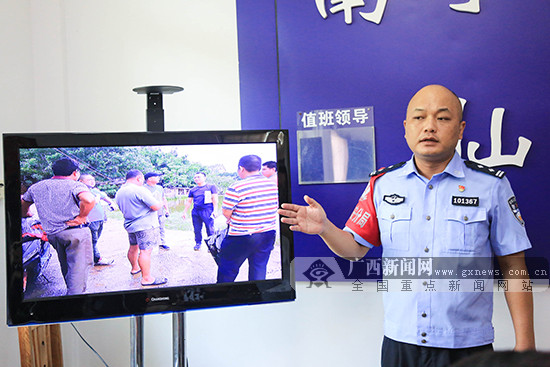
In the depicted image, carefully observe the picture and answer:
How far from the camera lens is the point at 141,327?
2.28 meters

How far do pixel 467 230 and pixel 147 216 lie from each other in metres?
1.20

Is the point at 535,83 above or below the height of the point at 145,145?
above

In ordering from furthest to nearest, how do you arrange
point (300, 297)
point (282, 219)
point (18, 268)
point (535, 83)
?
point (300, 297)
point (535, 83)
point (282, 219)
point (18, 268)

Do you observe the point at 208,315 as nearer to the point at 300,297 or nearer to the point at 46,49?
the point at 300,297

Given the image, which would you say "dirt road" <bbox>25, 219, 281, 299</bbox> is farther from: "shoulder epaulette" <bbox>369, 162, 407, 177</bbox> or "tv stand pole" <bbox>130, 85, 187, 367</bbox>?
"shoulder epaulette" <bbox>369, 162, 407, 177</bbox>

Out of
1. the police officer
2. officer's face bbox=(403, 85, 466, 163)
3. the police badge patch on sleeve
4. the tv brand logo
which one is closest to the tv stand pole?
the tv brand logo

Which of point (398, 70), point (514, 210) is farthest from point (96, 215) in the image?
point (514, 210)

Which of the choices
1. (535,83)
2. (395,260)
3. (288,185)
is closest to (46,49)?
(288,185)

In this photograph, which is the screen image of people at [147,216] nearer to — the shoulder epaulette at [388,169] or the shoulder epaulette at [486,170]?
the shoulder epaulette at [388,169]

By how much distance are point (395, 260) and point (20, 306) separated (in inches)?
56.0

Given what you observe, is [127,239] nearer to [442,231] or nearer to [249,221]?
[249,221]

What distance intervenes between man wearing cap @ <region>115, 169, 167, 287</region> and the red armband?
80 centimetres

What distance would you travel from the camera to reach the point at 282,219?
87.1 inches

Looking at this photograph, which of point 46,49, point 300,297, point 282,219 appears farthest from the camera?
point 46,49
